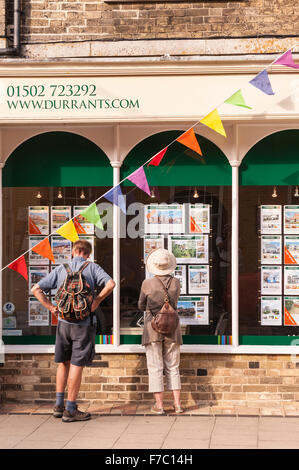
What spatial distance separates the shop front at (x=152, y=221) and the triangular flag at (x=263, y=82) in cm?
38

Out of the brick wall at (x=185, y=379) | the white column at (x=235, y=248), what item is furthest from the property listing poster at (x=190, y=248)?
the brick wall at (x=185, y=379)

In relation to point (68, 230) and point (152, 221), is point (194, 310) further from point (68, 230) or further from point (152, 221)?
point (68, 230)

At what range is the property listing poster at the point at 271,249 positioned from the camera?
955cm

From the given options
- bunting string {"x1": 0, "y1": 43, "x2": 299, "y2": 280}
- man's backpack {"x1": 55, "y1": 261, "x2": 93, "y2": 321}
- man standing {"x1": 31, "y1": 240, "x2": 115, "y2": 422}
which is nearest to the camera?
man's backpack {"x1": 55, "y1": 261, "x2": 93, "y2": 321}

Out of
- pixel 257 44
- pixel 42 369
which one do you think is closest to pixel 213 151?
pixel 257 44

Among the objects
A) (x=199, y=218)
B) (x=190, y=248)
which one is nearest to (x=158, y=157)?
(x=199, y=218)

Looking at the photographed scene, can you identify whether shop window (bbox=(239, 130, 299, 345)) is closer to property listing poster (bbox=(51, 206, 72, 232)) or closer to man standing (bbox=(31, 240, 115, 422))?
man standing (bbox=(31, 240, 115, 422))

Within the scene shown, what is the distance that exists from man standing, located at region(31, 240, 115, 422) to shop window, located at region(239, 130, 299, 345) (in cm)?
187

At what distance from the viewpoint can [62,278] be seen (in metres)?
8.62

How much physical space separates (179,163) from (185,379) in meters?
2.50

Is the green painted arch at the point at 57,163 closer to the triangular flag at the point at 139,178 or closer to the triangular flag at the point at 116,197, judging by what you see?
the triangular flag at the point at 116,197

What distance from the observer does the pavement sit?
291 inches

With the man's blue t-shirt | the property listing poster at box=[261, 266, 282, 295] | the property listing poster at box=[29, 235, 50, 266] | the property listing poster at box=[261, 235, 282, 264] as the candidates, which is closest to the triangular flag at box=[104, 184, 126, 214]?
the man's blue t-shirt

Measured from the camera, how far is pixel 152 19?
31.0 feet
